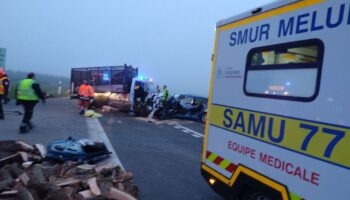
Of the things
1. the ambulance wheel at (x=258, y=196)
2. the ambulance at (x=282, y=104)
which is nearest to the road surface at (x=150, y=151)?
the ambulance at (x=282, y=104)

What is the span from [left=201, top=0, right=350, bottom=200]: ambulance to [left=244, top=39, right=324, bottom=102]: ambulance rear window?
0.01 metres

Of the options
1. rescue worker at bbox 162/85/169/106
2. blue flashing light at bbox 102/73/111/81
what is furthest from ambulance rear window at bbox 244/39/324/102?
blue flashing light at bbox 102/73/111/81

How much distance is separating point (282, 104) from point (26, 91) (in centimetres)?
1012

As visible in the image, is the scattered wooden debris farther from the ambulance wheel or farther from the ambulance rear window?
the ambulance rear window

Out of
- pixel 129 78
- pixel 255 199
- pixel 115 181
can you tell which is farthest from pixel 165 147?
pixel 129 78

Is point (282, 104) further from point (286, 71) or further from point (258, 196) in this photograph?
point (258, 196)

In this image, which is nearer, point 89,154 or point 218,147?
point 218,147

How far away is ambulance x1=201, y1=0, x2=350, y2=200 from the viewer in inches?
144

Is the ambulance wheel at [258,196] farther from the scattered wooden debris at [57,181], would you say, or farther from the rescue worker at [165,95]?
the rescue worker at [165,95]

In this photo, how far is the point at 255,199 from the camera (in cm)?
493

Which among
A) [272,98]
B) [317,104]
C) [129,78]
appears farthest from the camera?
[129,78]

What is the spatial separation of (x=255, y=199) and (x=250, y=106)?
1.09 m

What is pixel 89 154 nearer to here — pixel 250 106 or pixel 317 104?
pixel 250 106

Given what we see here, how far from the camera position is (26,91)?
1277cm
